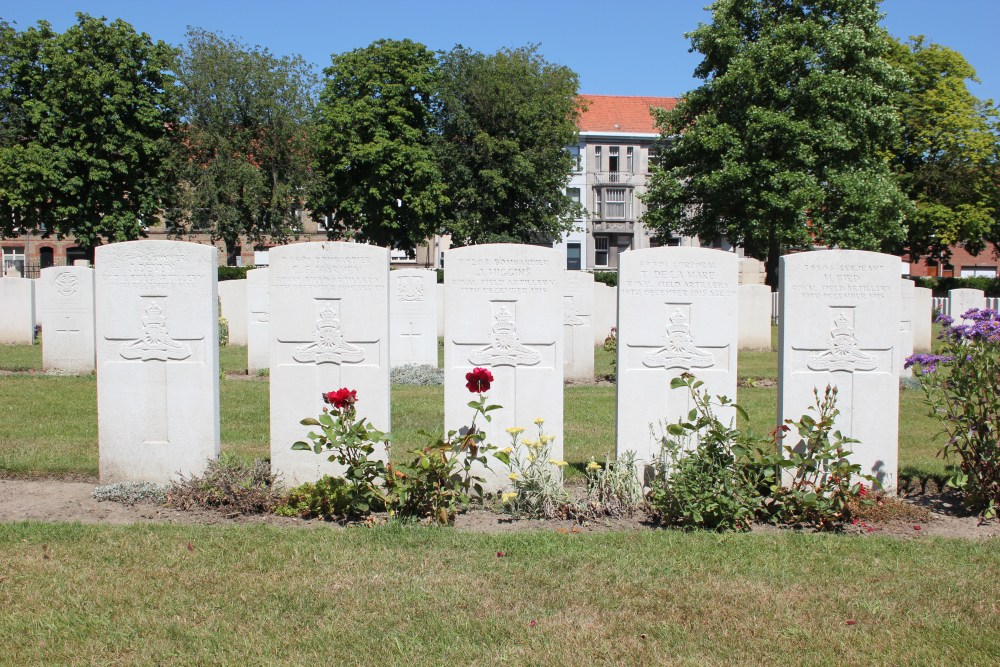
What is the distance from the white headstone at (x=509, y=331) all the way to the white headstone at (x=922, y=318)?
13.6 meters

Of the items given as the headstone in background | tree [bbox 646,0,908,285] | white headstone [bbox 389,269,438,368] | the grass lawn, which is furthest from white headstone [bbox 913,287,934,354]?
the headstone in background

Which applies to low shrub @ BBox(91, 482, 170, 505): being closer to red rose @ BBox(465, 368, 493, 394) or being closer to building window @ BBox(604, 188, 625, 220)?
red rose @ BBox(465, 368, 493, 394)

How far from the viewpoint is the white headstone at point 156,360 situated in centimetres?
629

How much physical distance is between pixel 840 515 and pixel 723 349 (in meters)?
1.39

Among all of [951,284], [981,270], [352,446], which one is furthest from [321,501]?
[981,270]

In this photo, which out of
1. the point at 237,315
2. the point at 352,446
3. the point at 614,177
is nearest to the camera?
the point at 352,446

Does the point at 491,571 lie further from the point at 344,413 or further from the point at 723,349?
the point at 723,349

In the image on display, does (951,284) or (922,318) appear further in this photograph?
(951,284)

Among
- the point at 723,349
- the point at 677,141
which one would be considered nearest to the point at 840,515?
the point at 723,349

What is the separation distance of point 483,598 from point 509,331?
8.24 feet

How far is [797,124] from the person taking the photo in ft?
82.4

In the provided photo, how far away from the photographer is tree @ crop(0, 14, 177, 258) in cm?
2903

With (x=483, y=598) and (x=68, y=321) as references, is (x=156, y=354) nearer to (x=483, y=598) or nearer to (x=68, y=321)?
(x=483, y=598)

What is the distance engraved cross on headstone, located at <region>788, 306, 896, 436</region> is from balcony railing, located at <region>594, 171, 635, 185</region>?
1828 inches
